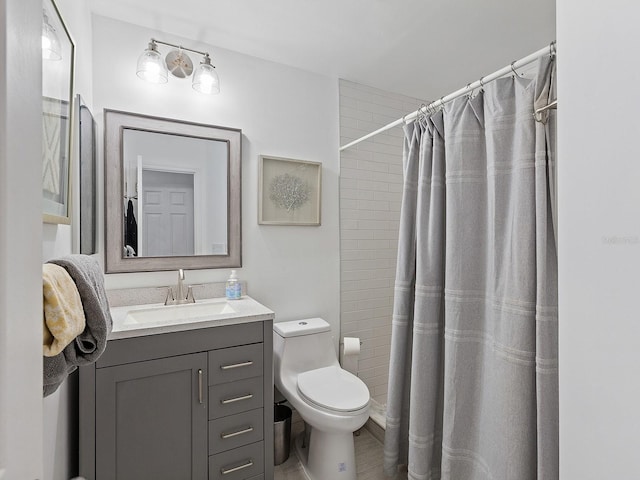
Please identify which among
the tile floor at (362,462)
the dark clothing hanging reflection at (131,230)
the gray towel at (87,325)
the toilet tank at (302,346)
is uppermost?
the dark clothing hanging reflection at (131,230)

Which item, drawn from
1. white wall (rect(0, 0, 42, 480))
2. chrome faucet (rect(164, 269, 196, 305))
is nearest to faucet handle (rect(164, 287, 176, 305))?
chrome faucet (rect(164, 269, 196, 305))

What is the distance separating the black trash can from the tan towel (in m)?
1.60

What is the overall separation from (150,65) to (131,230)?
0.88 meters

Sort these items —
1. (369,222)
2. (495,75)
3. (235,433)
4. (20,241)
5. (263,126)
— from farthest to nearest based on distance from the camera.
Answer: (369,222) < (263,126) < (235,433) < (495,75) < (20,241)

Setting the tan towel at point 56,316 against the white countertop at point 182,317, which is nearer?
the tan towel at point 56,316

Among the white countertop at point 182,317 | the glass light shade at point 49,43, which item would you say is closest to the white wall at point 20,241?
the glass light shade at point 49,43

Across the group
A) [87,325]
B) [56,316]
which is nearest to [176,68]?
[87,325]

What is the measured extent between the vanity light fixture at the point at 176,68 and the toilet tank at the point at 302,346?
4.90ft

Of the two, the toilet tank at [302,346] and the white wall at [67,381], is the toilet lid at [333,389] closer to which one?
the toilet tank at [302,346]

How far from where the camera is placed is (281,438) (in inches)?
76.1

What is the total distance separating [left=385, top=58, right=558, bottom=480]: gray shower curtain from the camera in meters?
1.07

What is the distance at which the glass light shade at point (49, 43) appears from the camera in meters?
0.87

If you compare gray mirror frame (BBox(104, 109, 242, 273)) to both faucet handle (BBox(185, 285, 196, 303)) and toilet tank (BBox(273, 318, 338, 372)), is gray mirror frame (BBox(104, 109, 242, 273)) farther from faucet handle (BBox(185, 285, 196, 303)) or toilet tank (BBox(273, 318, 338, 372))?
toilet tank (BBox(273, 318, 338, 372))

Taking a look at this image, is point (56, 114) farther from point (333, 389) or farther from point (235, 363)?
point (333, 389)
